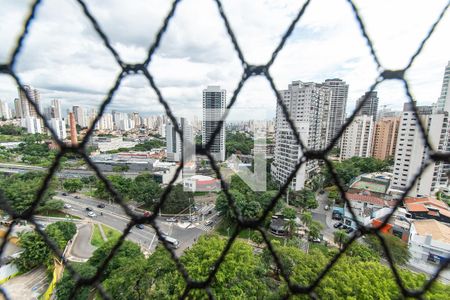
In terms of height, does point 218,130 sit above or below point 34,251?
above

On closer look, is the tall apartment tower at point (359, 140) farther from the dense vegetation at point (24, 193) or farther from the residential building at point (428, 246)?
the dense vegetation at point (24, 193)

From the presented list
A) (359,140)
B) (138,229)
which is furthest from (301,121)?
(138,229)

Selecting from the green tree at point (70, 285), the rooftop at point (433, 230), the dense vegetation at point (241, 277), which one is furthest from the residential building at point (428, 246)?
the green tree at point (70, 285)

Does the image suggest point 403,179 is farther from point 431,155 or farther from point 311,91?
point 431,155

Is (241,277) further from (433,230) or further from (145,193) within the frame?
(145,193)

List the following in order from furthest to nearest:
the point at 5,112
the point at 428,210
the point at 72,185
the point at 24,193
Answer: the point at 5,112 → the point at 72,185 → the point at 428,210 → the point at 24,193

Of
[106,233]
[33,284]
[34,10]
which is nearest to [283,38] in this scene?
[34,10]
